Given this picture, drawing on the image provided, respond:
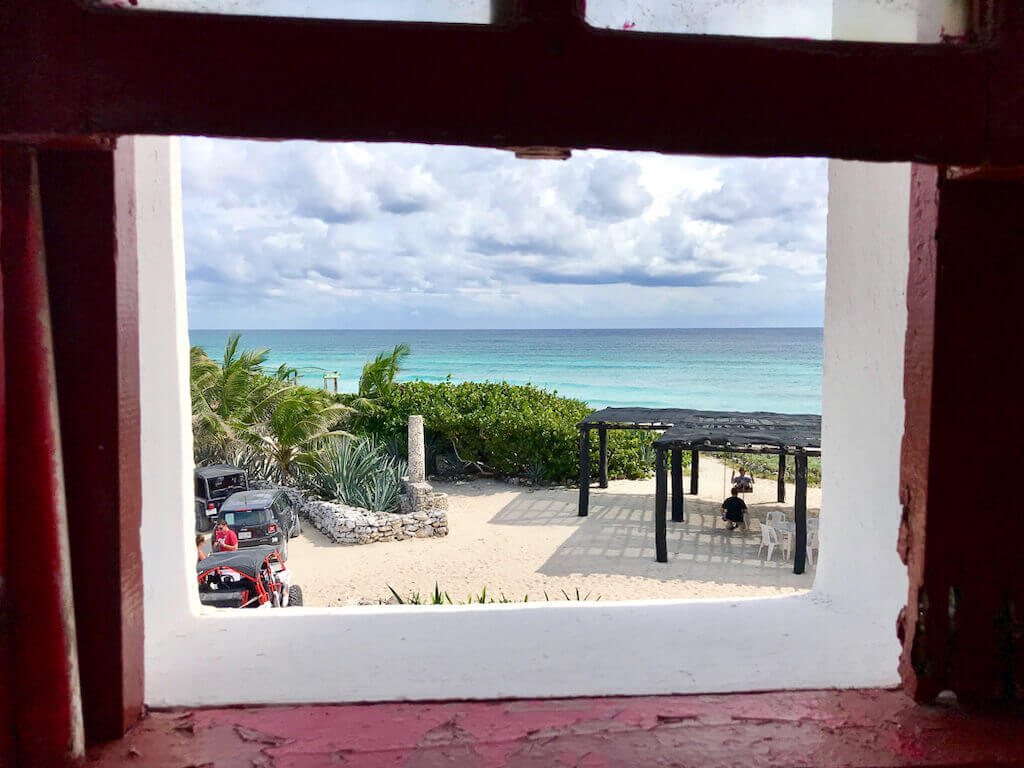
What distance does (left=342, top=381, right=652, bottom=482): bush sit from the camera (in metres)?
16.7

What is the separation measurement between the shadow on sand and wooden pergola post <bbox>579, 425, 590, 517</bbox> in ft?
0.76

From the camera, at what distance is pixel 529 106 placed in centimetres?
77

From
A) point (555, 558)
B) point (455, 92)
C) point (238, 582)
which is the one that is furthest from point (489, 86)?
point (555, 558)

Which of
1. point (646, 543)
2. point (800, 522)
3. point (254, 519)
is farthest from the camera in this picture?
point (646, 543)

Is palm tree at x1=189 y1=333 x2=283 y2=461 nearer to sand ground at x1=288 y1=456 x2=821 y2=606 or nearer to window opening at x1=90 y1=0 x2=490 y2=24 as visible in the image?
sand ground at x1=288 y1=456 x2=821 y2=606

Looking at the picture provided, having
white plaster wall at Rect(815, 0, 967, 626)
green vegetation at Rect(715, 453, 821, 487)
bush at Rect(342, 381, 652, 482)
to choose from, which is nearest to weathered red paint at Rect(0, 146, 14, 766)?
white plaster wall at Rect(815, 0, 967, 626)

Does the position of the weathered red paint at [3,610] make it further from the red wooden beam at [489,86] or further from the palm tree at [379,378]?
the palm tree at [379,378]

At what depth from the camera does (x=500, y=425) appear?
1670 centimetres

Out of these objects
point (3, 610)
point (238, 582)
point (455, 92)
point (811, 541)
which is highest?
point (455, 92)

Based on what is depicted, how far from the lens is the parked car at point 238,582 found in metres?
6.29

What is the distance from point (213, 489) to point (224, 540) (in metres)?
2.93

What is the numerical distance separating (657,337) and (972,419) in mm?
83675

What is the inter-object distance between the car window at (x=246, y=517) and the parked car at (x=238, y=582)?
118 inches

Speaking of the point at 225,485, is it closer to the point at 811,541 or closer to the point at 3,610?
the point at 811,541
